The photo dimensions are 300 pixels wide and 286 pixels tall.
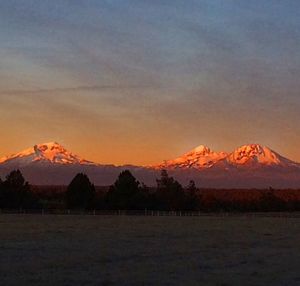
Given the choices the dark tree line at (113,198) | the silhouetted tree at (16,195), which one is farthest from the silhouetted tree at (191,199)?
the silhouetted tree at (16,195)

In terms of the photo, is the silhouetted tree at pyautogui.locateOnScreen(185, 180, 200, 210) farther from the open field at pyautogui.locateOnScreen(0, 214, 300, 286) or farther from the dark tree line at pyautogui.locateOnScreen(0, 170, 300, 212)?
the open field at pyautogui.locateOnScreen(0, 214, 300, 286)

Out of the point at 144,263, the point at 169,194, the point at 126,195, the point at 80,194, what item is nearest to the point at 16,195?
the point at 80,194

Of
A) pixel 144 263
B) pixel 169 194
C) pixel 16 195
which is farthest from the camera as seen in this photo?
pixel 169 194

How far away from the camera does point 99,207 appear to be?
394 ft

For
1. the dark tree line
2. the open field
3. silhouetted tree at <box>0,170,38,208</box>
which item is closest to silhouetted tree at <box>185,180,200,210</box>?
the dark tree line

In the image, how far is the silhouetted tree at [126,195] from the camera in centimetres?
A: 11919

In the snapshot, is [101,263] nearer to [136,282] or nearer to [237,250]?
[136,282]

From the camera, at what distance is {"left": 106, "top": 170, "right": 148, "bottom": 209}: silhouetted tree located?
11919 cm

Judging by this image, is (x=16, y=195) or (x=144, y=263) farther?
(x=16, y=195)

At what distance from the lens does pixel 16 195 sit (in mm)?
119750

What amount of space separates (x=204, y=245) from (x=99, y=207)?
85.1 m

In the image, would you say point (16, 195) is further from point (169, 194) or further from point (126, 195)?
point (169, 194)

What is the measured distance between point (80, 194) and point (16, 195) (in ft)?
36.1

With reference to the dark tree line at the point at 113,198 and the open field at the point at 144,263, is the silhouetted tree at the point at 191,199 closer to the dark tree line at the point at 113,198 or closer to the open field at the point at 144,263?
the dark tree line at the point at 113,198
